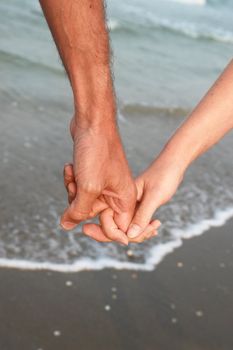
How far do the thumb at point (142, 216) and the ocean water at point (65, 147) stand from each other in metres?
1.28

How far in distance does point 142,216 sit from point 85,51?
2.80 feet

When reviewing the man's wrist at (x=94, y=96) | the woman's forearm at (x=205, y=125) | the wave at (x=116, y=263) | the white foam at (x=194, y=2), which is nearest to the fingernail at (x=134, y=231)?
the woman's forearm at (x=205, y=125)

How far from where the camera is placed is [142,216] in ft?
7.68

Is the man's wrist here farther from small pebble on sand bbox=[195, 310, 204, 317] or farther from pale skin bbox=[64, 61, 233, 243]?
small pebble on sand bbox=[195, 310, 204, 317]

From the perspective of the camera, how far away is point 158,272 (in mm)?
3582

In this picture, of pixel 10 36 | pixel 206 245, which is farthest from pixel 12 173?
pixel 10 36

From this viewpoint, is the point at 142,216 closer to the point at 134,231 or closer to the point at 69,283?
the point at 134,231

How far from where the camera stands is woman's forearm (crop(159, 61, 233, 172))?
230cm

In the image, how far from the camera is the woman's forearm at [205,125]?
7.54 feet

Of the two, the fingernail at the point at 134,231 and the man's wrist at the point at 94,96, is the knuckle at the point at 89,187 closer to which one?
the man's wrist at the point at 94,96

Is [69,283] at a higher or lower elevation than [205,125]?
lower

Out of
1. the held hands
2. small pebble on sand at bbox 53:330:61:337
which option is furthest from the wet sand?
the held hands

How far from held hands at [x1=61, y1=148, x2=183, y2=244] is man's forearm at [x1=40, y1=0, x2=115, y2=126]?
0.54 metres

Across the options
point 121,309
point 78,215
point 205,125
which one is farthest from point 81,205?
point 121,309
